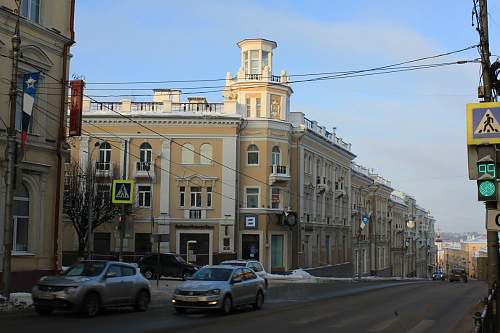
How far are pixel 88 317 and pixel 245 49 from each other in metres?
42.2

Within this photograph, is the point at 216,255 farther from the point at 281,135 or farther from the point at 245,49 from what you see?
the point at 245,49

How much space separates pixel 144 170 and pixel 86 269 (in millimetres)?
35750

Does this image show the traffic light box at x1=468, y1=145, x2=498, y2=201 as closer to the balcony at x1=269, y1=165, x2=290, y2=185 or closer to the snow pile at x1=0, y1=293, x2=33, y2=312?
the snow pile at x1=0, y1=293, x2=33, y2=312

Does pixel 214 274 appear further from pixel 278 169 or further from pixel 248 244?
pixel 278 169

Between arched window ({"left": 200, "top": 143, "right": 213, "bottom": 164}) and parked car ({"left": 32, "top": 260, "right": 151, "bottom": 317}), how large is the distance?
114 feet

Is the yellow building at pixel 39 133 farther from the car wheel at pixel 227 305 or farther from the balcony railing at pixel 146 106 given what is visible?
the balcony railing at pixel 146 106

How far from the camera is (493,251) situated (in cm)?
1537

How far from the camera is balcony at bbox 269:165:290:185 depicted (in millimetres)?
55750

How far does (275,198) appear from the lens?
186 ft

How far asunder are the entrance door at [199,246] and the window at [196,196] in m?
2.62

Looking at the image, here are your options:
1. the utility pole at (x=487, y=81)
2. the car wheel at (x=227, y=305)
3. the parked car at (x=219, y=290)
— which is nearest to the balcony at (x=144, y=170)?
the parked car at (x=219, y=290)

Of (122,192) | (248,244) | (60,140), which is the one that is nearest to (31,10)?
(60,140)

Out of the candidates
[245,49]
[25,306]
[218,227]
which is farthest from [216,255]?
[25,306]

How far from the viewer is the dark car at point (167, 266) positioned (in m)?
41.9
